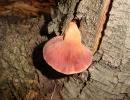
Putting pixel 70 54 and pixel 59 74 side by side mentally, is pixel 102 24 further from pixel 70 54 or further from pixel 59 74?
pixel 59 74

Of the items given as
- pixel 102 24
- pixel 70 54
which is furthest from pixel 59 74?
pixel 102 24

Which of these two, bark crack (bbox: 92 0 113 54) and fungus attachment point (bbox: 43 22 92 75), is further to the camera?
fungus attachment point (bbox: 43 22 92 75)

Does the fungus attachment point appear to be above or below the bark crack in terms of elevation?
below

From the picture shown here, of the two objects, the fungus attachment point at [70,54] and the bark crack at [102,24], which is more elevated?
the bark crack at [102,24]

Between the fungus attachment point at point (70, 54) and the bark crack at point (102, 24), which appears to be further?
the fungus attachment point at point (70, 54)

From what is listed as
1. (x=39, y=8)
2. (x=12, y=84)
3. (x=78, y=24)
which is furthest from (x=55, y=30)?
(x=39, y=8)

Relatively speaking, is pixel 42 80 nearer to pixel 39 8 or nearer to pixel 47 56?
pixel 47 56
